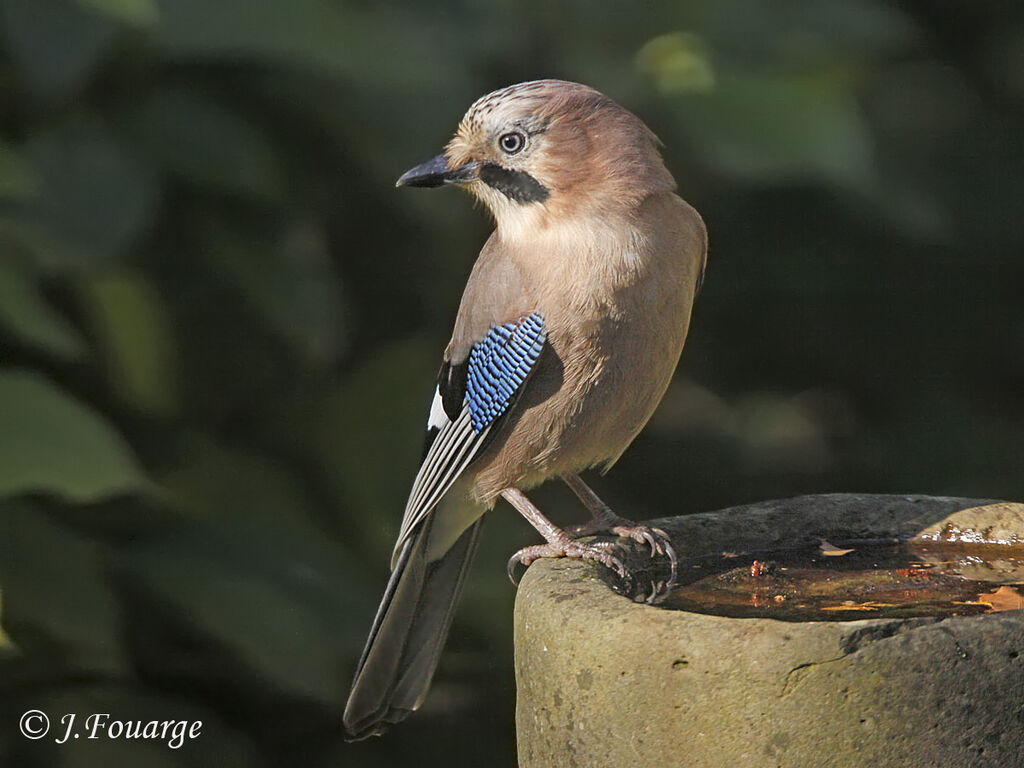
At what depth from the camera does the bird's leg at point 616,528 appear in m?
3.13

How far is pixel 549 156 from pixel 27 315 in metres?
1.23

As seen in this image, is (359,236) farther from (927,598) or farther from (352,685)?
(927,598)

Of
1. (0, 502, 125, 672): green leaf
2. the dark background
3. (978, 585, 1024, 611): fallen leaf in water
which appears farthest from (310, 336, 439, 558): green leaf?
(978, 585, 1024, 611): fallen leaf in water

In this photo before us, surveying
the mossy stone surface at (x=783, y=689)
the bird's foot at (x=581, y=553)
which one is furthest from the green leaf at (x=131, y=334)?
the mossy stone surface at (x=783, y=689)

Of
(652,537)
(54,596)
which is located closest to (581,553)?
(652,537)

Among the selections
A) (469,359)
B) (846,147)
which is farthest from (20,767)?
(846,147)

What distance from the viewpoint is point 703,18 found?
4848mm

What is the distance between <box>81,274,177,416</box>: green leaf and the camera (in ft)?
13.8

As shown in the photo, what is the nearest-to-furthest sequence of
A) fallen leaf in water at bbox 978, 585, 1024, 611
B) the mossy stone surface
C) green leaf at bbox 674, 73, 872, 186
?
the mossy stone surface → fallen leaf in water at bbox 978, 585, 1024, 611 → green leaf at bbox 674, 73, 872, 186

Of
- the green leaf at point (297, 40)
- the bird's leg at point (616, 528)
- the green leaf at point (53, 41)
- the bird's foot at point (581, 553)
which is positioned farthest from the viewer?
the green leaf at point (297, 40)

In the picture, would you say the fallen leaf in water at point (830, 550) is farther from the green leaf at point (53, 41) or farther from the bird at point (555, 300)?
the green leaf at point (53, 41)

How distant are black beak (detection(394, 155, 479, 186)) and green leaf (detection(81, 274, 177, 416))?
1044 mm

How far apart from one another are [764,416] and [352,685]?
2465mm

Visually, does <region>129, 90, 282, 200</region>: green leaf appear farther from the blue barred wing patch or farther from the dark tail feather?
the dark tail feather
